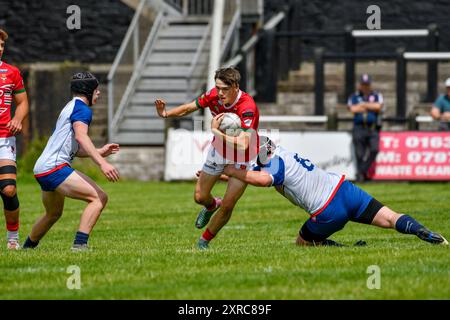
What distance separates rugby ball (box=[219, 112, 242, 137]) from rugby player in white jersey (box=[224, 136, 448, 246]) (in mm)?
272

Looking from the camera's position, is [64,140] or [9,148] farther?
[9,148]

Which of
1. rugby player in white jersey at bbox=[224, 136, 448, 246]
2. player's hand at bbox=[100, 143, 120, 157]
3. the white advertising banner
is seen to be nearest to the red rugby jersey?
rugby player in white jersey at bbox=[224, 136, 448, 246]

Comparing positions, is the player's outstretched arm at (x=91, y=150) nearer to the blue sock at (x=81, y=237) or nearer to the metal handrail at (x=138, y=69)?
the blue sock at (x=81, y=237)

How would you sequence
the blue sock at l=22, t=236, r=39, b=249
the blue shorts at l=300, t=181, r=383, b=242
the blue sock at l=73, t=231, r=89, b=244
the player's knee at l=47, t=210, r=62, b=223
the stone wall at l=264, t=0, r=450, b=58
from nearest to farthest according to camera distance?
the blue shorts at l=300, t=181, r=383, b=242 < the blue sock at l=73, t=231, r=89, b=244 < the player's knee at l=47, t=210, r=62, b=223 < the blue sock at l=22, t=236, r=39, b=249 < the stone wall at l=264, t=0, r=450, b=58

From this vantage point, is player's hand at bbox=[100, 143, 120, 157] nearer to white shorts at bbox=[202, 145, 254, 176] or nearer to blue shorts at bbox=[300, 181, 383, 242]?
white shorts at bbox=[202, 145, 254, 176]

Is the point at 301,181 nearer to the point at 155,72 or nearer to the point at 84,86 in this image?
the point at 84,86

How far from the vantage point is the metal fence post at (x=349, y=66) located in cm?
2583

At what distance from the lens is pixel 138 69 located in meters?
27.9

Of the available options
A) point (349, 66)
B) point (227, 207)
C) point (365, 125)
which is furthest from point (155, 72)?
point (227, 207)

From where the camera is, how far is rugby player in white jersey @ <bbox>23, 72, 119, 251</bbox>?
11148 millimetres

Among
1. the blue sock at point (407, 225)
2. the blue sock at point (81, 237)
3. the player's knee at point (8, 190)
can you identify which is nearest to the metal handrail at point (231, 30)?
the player's knee at point (8, 190)

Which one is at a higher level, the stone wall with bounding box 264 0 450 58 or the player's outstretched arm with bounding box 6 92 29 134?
the stone wall with bounding box 264 0 450 58

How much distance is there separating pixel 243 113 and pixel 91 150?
5.25 feet

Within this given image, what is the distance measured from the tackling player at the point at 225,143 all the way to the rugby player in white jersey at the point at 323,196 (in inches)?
8.1
